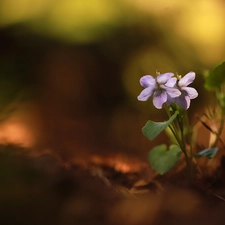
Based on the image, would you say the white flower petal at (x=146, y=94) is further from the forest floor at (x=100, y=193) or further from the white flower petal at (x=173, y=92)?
the forest floor at (x=100, y=193)

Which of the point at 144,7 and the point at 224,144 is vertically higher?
the point at 144,7

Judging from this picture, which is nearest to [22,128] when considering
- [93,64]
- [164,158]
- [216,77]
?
[93,64]

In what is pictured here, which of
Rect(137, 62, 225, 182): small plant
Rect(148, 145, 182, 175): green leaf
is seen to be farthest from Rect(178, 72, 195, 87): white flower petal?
Rect(148, 145, 182, 175): green leaf

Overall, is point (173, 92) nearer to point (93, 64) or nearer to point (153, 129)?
point (153, 129)

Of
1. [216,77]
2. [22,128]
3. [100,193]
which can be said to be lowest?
[100,193]

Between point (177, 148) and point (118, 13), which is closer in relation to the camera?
point (177, 148)

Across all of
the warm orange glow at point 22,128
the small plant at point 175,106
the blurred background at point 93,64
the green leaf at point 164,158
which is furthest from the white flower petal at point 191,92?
the warm orange glow at point 22,128

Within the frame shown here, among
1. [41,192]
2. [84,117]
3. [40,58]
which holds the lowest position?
[41,192]

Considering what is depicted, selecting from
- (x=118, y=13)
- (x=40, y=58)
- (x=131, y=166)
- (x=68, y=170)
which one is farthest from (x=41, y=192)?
(x=118, y=13)

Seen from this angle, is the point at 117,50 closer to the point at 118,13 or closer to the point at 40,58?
the point at 118,13
